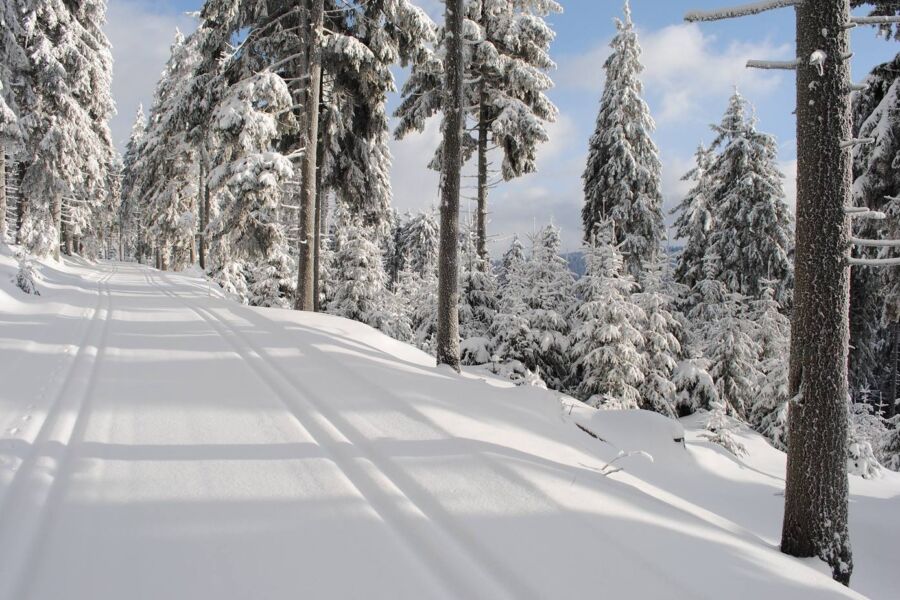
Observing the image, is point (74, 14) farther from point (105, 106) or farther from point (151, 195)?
point (151, 195)

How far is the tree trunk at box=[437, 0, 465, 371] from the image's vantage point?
8.36 metres

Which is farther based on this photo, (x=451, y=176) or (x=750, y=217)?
(x=750, y=217)

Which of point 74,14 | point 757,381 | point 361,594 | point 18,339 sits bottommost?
point 757,381

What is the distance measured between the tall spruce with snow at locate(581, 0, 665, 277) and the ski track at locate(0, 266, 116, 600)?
61.6 ft

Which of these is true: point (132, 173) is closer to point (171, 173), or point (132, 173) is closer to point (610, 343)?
point (171, 173)

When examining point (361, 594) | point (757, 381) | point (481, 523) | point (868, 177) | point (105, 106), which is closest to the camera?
point (361, 594)

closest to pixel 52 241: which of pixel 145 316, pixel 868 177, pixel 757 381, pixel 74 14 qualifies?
pixel 74 14

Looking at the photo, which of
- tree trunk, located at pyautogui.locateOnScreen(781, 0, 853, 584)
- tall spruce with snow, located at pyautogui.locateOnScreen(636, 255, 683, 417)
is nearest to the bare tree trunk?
tall spruce with snow, located at pyautogui.locateOnScreen(636, 255, 683, 417)

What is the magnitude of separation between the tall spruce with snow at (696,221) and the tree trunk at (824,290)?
20.2 metres

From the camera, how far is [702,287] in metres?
21.4

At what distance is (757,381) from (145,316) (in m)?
19.3

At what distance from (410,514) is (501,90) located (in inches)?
623

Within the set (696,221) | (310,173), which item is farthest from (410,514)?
(696,221)

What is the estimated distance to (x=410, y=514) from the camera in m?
3.26
